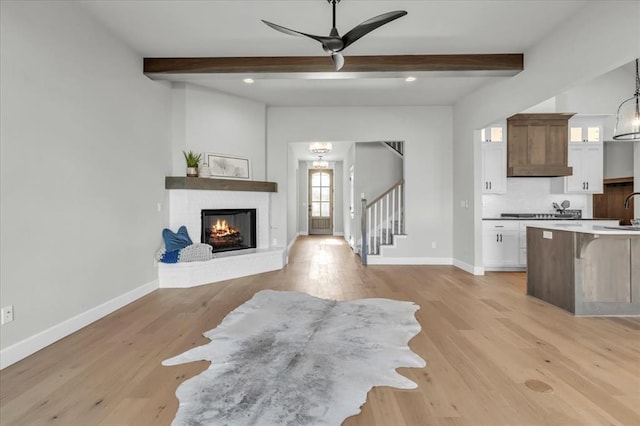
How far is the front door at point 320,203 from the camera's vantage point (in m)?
13.0

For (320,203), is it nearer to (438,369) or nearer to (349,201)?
(349,201)

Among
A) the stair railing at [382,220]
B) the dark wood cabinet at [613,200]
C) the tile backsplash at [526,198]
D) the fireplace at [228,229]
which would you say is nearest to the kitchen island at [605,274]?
the tile backsplash at [526,198]

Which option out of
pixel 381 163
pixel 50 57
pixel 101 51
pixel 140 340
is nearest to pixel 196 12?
pixel 101 51

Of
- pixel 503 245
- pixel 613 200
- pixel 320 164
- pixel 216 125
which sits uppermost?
pixel 320 164

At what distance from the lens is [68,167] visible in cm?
300

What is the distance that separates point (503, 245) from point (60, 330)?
20.4 ft

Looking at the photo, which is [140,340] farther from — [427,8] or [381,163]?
[381,163]

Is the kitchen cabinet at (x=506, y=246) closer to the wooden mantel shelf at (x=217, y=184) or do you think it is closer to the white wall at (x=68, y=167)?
the wooden mantel shelf at (x=217, y=184)

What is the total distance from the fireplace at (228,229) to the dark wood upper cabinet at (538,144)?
4793 mm

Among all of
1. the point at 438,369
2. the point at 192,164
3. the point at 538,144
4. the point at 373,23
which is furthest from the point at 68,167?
the point at 538,144

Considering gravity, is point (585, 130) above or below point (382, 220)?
above

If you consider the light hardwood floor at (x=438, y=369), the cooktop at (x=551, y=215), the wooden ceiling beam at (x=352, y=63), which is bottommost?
the light hardwood floor at (x=438, y=369)

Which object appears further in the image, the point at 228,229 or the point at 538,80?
the point at 228,229

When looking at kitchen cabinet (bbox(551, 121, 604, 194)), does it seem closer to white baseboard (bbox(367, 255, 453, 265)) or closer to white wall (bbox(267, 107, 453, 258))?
white wall (bbox(267, 107, 453, 258))
